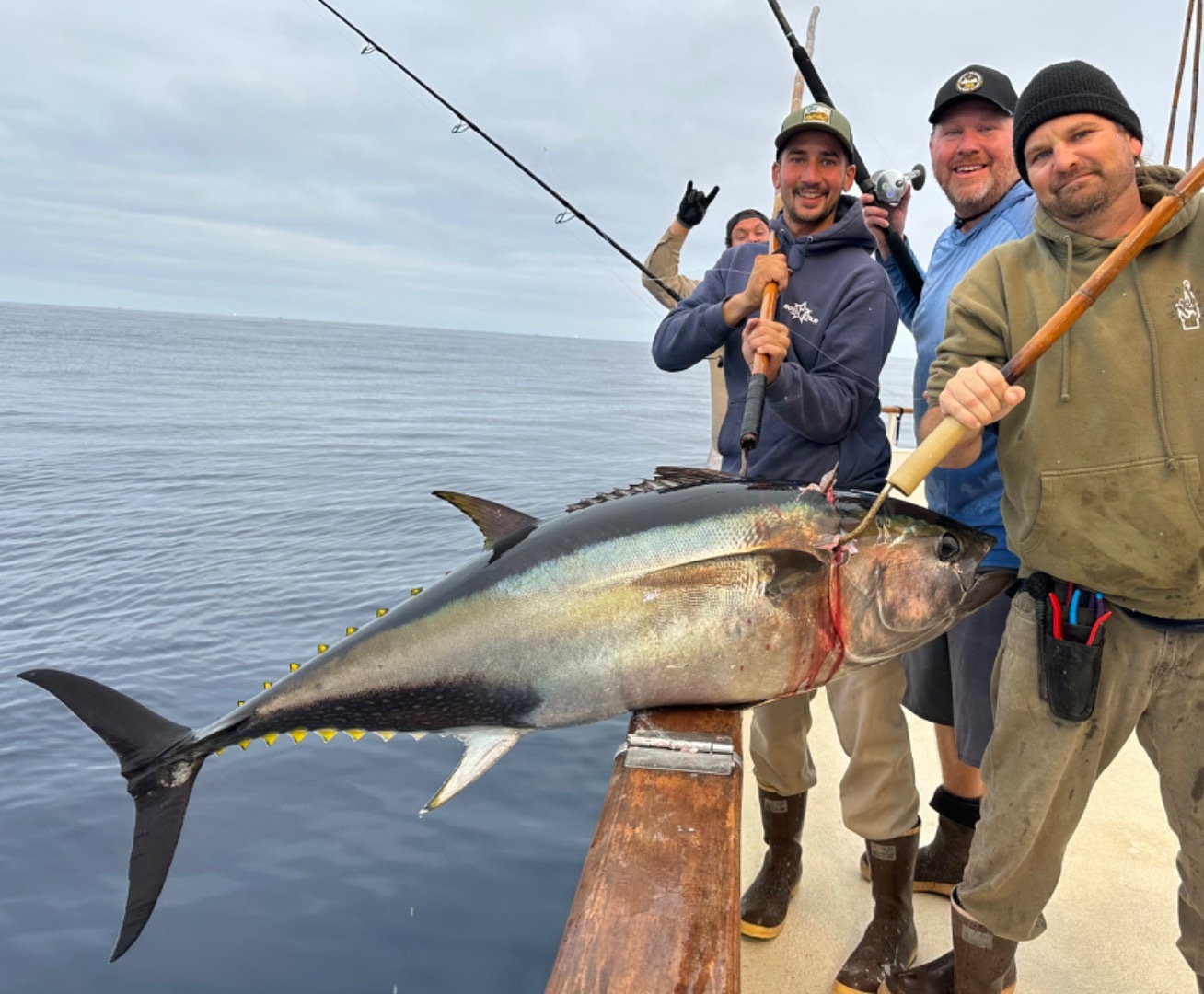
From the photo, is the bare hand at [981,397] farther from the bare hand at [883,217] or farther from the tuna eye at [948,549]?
the bare hand at [883,217]

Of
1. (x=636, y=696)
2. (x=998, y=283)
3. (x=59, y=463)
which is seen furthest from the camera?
(x=59, y=463)

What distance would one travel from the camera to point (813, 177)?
2855 mm

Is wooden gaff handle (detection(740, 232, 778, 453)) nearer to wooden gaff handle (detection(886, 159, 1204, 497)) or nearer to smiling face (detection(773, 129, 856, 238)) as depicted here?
wooden gaff handle (detection(886, 159, 1204, 497))

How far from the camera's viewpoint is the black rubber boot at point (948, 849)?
298 centimetres

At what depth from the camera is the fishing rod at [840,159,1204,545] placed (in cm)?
165

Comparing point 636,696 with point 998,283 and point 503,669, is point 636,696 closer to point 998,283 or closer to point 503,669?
point 503,669

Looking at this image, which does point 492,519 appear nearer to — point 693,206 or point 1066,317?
point 1066,317

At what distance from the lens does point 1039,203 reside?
203cm

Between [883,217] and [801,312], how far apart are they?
1.09m

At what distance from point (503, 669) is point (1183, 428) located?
1.69m

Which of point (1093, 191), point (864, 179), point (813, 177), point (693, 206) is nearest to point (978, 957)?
point (1093, 191)

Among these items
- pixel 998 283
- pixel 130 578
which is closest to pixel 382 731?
pixel 998 283

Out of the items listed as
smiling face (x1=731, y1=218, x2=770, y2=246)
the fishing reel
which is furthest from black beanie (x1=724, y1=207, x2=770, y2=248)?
the fishing reel

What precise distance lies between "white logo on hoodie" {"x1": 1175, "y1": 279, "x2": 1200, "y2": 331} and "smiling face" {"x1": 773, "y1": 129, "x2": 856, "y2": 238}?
131 cm
